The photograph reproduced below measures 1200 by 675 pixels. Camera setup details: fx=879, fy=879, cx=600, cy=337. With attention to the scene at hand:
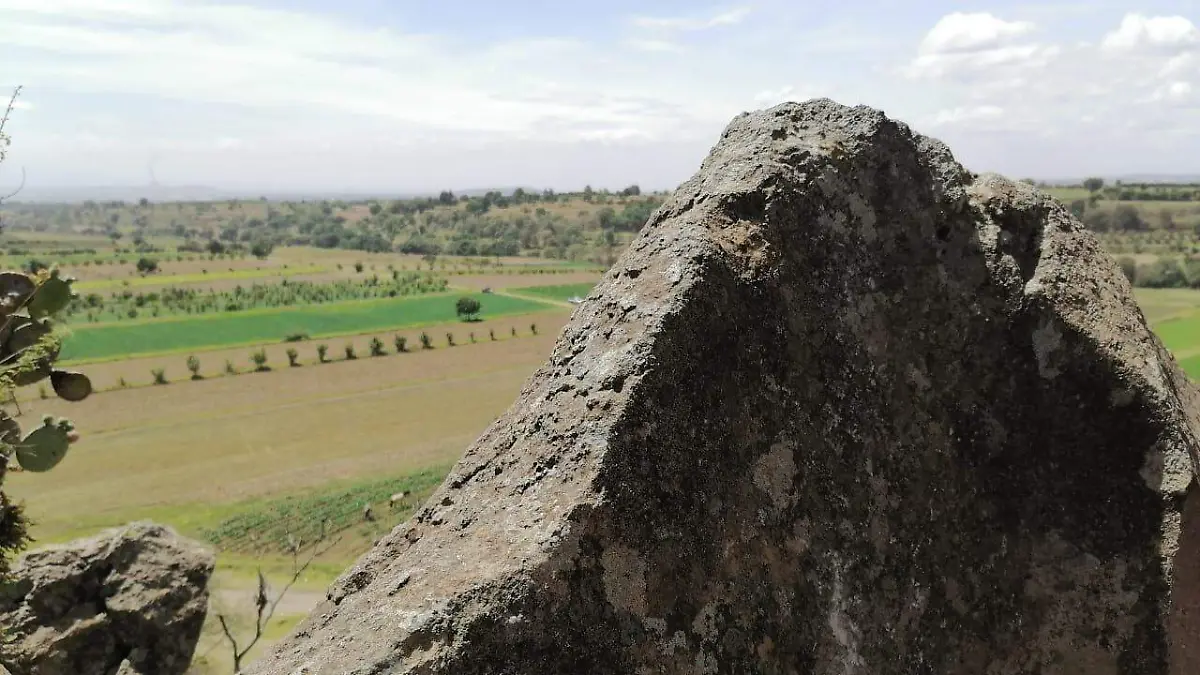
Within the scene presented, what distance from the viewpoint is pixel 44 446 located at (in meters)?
10.1

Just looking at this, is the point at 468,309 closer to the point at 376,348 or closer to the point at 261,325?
the point at 376,348

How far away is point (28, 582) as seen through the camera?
37.6ft

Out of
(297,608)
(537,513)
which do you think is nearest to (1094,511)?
(537,513)

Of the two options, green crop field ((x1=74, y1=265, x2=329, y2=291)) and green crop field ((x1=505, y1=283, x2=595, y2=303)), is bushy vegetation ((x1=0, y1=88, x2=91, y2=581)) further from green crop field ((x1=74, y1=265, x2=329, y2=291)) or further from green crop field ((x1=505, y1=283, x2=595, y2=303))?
green crop field ((x1=74, y1=265, x2=329, y2=291))

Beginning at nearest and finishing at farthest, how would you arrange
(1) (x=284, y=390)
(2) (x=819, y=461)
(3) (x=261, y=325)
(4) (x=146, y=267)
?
(2) (x=819, y=461)
(1) (x=284, y=390)
(3) (x=261, y=325)
(4) (x=146, y=267)

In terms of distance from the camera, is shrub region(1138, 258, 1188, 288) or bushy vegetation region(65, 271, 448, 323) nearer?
shrub region(1138, 258, 1188, 288)

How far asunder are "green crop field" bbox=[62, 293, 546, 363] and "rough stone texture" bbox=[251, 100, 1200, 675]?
7094 centimetres

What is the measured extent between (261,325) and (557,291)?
36052 mm

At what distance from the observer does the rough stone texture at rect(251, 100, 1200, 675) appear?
12.4 ft

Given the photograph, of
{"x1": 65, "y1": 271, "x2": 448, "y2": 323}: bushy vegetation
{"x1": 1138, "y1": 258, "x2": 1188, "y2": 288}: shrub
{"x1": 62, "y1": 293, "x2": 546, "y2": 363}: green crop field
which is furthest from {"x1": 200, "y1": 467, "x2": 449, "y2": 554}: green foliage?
{"x1": 1138, "y1": 258, "x2": 1188, "y2": 288}: shrub

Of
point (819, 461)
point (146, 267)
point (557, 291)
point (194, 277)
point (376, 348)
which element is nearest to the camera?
point (819, 461)

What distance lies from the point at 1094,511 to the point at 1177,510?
42 centimetres

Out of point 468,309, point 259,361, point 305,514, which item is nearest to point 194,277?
point 468,309

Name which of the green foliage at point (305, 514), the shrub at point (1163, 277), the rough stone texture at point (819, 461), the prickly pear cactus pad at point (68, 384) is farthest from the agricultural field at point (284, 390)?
the rough stone texture at point (819, 461)
